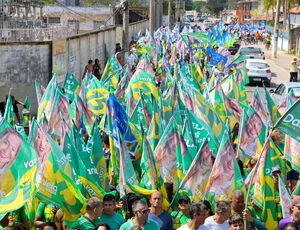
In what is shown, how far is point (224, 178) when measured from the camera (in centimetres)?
775

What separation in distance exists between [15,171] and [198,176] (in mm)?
2092

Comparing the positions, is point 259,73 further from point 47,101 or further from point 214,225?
point 214,225

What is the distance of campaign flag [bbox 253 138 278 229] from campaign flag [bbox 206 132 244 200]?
203 mm

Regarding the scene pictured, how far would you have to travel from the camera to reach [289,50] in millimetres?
47594

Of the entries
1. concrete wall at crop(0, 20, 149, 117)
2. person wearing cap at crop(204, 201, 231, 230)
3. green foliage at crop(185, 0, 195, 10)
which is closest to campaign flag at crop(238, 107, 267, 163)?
person wearing cap at crop(204, 201, 231, 230)

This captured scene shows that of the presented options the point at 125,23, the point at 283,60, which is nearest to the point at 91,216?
→ the point at 125,23

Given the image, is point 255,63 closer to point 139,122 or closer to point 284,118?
point 139,122

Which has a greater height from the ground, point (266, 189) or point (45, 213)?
point (266, 189)

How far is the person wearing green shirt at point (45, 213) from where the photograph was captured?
710cm

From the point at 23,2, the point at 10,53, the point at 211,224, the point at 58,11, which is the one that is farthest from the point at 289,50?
the point at 211,224

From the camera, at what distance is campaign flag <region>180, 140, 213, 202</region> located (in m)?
7.77

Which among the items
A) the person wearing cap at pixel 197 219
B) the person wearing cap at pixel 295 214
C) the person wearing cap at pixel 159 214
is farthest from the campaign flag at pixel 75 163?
the person wearing cap at pixel 295 214

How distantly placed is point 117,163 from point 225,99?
4.20 meters

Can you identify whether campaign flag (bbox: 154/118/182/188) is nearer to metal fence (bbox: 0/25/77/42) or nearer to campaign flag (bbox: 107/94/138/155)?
campaign flag (bbox: 107/94/138/155)
